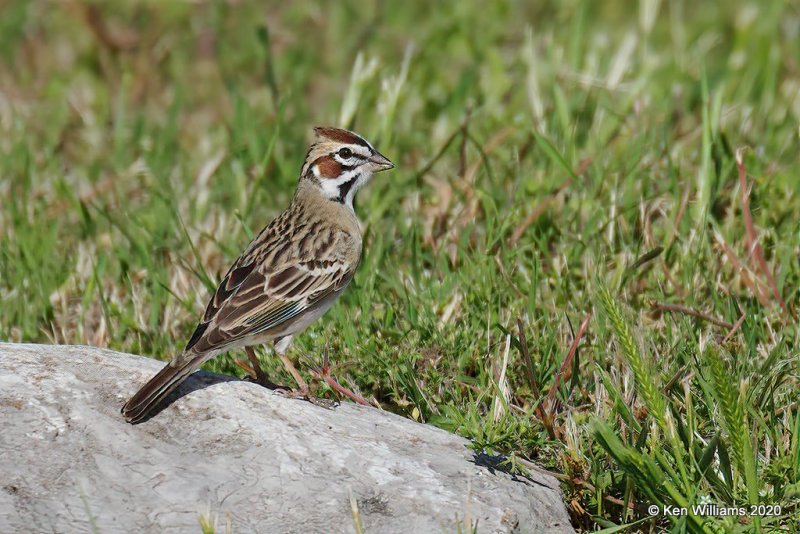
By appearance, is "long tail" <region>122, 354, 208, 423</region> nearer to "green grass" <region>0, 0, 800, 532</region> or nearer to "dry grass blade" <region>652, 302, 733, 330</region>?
"green grass" <region>0, 0, 800, 532</region>

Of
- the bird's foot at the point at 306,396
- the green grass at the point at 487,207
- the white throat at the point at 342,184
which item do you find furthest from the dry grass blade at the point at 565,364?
the white throat at the point at 342,184

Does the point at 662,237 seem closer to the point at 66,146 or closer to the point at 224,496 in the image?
the point at 224,496

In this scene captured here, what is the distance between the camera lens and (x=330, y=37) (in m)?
10.2

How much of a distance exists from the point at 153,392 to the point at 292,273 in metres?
1.27

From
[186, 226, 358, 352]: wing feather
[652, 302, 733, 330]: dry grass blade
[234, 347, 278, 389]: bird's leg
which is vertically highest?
[652, 302, 733, 330]: dry grass blade

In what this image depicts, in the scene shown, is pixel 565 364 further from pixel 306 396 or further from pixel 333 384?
pixel 306 396

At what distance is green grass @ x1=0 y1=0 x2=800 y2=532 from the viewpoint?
474cm

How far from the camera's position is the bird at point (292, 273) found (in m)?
4.90

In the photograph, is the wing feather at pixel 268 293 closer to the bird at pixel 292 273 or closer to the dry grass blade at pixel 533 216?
the bird at pixel 292 273

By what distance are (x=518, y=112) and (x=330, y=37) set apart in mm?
2395

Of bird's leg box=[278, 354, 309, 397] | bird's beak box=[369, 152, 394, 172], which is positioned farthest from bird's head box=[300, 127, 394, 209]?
bird's leg box=[278, 354, 309, 397]

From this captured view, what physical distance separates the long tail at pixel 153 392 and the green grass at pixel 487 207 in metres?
0.99

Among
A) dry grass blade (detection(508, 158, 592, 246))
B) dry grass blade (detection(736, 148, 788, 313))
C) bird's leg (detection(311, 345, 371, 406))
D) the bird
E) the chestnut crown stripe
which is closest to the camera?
the bird

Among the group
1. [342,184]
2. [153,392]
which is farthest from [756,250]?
[153,392]
